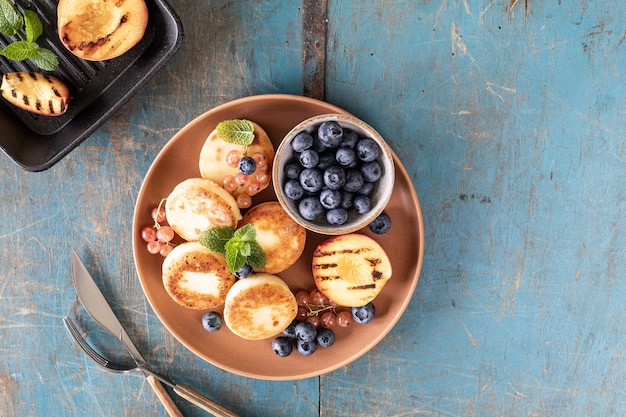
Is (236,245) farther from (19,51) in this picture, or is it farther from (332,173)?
(19,51)

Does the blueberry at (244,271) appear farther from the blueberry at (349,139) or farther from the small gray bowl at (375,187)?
the blueberry at (349,139)

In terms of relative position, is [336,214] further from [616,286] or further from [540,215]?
[616,286]

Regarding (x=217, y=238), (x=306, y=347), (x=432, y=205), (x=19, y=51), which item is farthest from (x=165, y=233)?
(x=432, y=205)

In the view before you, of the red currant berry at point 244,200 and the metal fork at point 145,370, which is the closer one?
the red currant berry at point 244,200

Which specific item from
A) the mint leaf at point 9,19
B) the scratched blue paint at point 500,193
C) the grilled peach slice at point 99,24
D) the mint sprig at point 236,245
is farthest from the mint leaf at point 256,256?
the mint leaf at point 9,19

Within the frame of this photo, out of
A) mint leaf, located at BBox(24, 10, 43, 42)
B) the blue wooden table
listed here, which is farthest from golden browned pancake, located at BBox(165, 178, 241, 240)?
mint leaf, located at BBox(24, 10, 43, 42)

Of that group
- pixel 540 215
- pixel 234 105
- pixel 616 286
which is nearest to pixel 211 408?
pixel 234 105

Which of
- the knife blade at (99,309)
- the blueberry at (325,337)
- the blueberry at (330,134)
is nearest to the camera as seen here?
the blueberry at (330,134)
